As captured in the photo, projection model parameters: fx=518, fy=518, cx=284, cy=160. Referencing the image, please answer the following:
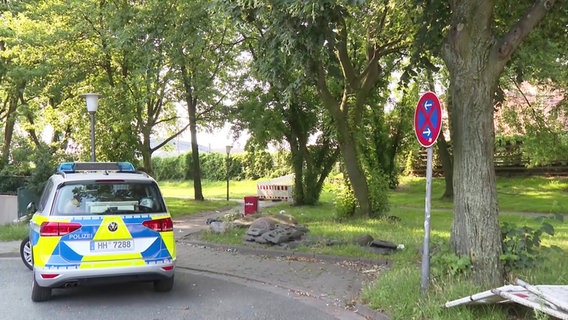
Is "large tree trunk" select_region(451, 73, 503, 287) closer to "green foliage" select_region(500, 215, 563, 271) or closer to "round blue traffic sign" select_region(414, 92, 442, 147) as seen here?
"green foliage" select_region(500, 215, 563, 271)

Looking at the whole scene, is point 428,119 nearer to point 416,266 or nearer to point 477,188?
point 477,188

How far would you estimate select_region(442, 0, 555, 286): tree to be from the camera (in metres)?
6.33

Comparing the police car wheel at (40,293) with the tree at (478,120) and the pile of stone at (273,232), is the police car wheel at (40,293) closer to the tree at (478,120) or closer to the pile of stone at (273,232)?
the pile of stone at (273,232)

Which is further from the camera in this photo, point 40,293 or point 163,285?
point 163,285

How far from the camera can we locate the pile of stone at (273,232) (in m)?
10.8

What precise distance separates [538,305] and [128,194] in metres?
5.10

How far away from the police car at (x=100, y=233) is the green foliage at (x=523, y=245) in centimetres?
434

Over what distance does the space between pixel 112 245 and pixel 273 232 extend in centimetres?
489

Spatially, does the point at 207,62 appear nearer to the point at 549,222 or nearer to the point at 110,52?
the point at 110,52

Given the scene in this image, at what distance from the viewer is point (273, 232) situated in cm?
1103

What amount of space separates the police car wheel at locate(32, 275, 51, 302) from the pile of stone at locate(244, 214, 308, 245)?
189 inches

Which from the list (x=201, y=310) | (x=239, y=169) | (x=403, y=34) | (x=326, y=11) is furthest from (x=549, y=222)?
(x=239, y=169)

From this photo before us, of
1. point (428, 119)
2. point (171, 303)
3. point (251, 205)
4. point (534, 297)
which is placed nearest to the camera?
point (534, 297)


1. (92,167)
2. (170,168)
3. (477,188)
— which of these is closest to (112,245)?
(92,167)
